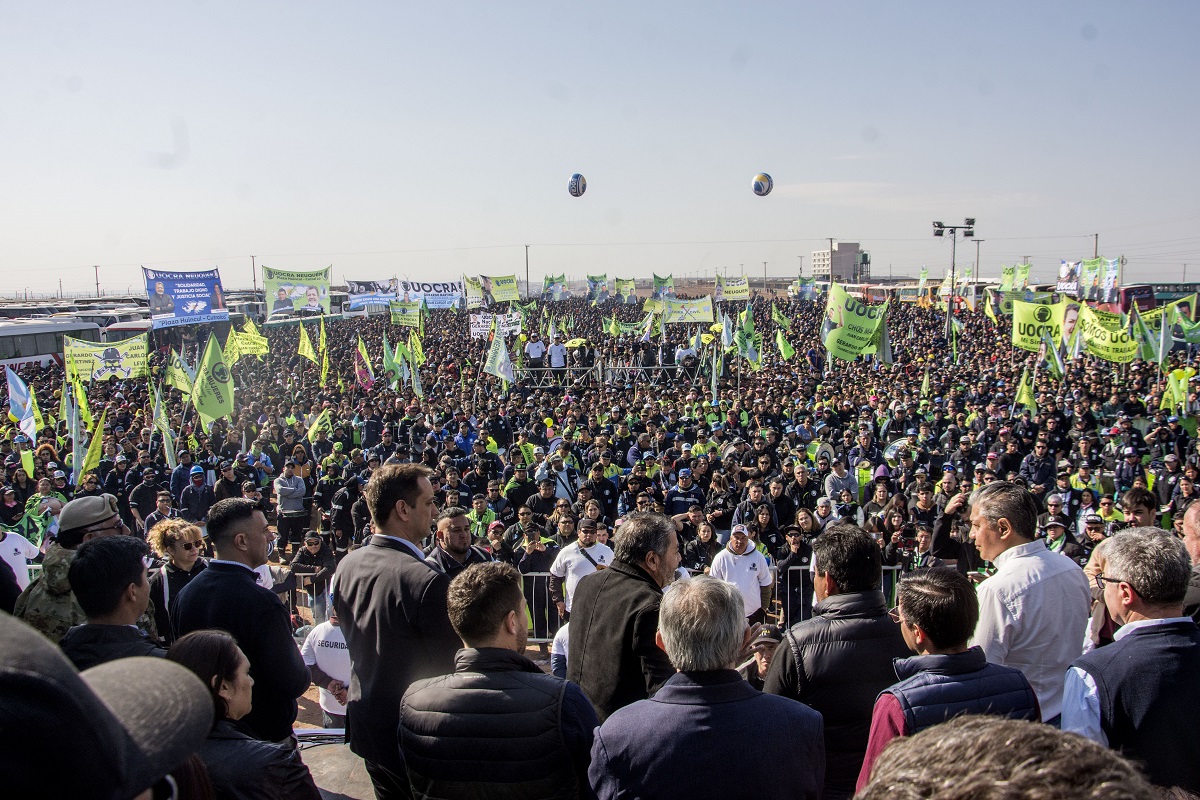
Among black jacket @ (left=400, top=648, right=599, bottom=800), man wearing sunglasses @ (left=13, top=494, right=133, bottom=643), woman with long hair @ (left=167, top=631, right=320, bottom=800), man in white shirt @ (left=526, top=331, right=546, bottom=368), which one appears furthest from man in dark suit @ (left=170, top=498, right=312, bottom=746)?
man in white shirt @ (left=526, top=331, right=546, bottom=368)

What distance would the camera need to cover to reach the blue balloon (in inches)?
1277

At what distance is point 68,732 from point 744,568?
21.2ft

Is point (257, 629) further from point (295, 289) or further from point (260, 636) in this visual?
point (295, 289)

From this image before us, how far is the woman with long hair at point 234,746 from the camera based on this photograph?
2293 millimetres

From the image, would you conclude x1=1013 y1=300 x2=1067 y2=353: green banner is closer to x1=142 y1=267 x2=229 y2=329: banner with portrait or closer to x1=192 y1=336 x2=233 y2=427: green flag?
x1=192 y1=336 x2=233 y2=427: green flag

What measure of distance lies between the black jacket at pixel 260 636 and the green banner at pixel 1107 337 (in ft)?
57.0

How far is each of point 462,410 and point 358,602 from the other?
13019 millimetres

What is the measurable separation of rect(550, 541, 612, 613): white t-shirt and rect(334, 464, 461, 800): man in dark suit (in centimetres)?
363

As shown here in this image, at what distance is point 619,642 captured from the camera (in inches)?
126

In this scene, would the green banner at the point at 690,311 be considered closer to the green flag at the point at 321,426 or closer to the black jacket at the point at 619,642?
the green flag at the point at 321,426

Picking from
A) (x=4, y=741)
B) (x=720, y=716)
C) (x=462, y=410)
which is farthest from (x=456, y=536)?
(x=462, y=410)

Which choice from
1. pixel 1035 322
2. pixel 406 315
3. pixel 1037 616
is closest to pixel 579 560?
pixel 1037 616

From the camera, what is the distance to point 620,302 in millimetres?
56000

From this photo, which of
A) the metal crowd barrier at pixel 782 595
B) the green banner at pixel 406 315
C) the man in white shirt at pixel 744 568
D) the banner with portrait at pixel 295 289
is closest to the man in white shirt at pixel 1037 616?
the man in white shirt at pixel 744 568
